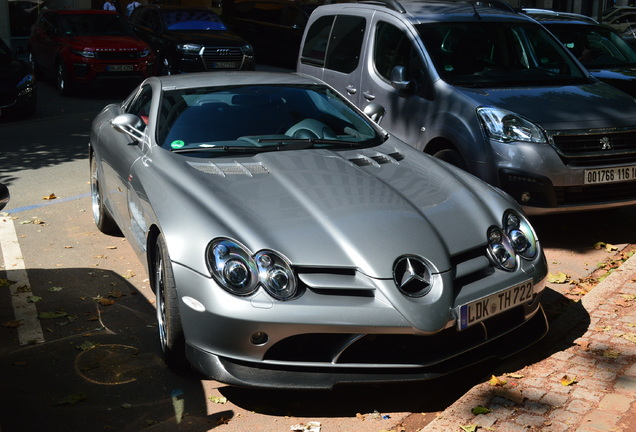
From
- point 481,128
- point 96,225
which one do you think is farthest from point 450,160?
point 96,225

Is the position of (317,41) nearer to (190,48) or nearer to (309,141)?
(309,141)

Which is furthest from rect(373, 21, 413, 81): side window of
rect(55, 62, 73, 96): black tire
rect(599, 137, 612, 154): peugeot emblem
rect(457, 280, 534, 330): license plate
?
rect(55, 62, 73, 96): black tire

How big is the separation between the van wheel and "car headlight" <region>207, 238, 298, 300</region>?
142 inches

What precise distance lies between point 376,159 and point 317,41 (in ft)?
15.0

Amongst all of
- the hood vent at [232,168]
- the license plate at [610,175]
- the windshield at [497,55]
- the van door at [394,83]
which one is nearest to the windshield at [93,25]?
the van door at [394,83]

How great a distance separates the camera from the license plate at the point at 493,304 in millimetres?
4520

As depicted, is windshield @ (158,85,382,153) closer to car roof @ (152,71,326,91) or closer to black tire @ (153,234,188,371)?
car roof @ (152,71,326,91)

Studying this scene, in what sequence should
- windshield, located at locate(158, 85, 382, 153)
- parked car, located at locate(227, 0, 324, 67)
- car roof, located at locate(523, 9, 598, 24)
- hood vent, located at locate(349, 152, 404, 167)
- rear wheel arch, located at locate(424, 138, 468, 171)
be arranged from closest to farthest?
hood vent, located at locate(349, 152, 404, 167) → windshield, located at locate(158, 85, 382, 153) → rear wheel arch, located at locate(424, 138, 468, 171) → car roof, located at locate(523, 9, 598, 24) → parked car, located at locate(227, 0, 324, 67)

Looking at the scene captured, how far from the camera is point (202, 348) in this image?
4516mm

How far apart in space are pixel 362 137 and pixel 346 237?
180cm

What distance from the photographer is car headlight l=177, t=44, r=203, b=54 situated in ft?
60.4

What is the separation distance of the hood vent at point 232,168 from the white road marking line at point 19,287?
1.48 meters

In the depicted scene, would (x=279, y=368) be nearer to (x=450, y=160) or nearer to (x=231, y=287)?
(x=231, y=287)

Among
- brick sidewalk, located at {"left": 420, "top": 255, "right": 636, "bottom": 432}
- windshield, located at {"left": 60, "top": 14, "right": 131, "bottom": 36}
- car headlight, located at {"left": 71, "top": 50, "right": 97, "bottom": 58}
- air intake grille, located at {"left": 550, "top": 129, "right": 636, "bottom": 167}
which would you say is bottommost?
car headlight, located at {"left": 71, "top": 50, "right": 97, "bottom": 58}
